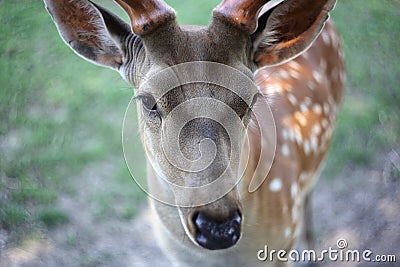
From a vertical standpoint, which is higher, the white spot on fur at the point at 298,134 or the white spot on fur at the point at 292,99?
the white spot on fur at the point at 292,99

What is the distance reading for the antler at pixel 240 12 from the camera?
7.46 feet

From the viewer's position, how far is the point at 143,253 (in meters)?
4.14

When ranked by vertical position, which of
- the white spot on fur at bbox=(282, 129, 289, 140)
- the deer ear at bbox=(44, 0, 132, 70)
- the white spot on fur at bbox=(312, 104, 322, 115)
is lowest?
the white spot on fur at bbox=(312, 104, 322, 115)

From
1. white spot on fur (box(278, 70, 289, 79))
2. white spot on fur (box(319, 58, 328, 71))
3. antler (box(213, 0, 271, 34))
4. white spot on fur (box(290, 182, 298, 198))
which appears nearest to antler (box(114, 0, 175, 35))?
antler (box(213, 0, 271, 34))

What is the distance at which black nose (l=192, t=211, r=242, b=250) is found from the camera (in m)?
2.04

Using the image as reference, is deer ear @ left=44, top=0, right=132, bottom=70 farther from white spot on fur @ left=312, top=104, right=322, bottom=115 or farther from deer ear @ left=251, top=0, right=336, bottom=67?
white spot on fur @ left=312, top=104, right=322, bottom=115

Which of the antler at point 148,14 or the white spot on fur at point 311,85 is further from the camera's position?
the white spot on fur at point 311,85

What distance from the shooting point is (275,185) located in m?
2.95

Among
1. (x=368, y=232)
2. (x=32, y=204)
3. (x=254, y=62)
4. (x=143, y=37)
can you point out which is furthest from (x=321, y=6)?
(x=32, y=204)

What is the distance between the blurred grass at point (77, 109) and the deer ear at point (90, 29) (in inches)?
59.7

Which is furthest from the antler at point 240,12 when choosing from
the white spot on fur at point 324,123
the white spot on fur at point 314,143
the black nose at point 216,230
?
the white spot on fur at point 324,123

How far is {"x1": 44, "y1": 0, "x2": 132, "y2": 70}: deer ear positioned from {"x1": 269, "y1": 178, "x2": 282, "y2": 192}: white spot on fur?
0.97m

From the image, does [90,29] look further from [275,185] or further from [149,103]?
[275,185]

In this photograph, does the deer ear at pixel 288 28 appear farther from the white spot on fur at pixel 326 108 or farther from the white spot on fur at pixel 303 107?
the white spot on fur at pixel 326 108
